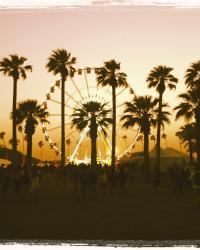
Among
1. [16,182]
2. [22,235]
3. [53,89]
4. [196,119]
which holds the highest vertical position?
[53,89]

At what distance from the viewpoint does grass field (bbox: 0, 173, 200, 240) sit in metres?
12.9

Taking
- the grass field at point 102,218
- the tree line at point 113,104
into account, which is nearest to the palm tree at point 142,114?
the tree line at point 113,104

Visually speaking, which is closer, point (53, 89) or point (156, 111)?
point (156, 111)

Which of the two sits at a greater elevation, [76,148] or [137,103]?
[137,103]

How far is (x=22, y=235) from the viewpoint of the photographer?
12719 mm

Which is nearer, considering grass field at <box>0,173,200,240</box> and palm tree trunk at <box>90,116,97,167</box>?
grass field at <box>0,173,200,240</box>

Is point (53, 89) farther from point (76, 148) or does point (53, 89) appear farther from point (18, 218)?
point (18, 218)

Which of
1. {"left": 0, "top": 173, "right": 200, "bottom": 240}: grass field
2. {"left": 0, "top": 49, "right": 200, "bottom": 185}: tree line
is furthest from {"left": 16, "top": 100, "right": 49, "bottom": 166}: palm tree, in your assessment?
{"left": 0, "top": 173, "right": 200, "bottom": 240}: grass field

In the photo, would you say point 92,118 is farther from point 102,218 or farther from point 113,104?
point 102,218

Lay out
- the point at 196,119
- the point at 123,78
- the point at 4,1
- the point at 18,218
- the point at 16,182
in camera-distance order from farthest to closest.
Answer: the point at 123,78 < the point at 196,119 < the point at 16,182 < the point at 18,218 < the point at 4,1

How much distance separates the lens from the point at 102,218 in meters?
16.5

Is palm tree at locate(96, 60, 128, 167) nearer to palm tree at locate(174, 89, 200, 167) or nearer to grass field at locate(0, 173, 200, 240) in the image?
palm tree at locate(174, 89, 200, 167)

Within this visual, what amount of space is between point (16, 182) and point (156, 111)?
2665 cm

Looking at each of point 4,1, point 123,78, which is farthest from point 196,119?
Answer: point 4,1
